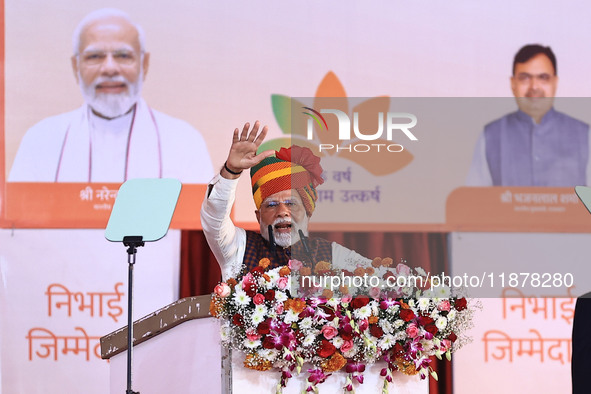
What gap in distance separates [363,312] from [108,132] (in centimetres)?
276

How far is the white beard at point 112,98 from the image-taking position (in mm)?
4699

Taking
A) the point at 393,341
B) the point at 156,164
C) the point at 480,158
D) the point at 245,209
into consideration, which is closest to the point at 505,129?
the point at 480,158

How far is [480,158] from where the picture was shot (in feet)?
8.65

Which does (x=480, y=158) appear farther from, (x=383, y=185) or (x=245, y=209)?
(x=245, y=209)

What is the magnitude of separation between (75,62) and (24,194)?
2.75 feet

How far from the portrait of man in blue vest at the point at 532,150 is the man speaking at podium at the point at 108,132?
2.31 m

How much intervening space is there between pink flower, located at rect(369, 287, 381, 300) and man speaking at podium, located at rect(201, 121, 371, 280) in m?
0.42

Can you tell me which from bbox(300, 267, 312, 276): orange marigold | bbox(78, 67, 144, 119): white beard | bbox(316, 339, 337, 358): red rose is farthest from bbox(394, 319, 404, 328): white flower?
bbox(78, 67, 144, 119): white beard

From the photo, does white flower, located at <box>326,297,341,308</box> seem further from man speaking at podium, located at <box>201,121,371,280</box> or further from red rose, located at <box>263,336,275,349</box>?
man speaking at podium, located at <box>201,121,371,280</box>

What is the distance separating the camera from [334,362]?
2.38 m

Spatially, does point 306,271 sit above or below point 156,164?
below

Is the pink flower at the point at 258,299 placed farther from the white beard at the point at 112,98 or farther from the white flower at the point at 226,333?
the white beard at the point at 112,98

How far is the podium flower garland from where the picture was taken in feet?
7.84

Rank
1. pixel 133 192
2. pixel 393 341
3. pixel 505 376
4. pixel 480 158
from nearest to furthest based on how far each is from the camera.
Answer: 1. pixel 393 341
2. pixel 480 158
3. pixel 133 192
4. pixel 505 376
